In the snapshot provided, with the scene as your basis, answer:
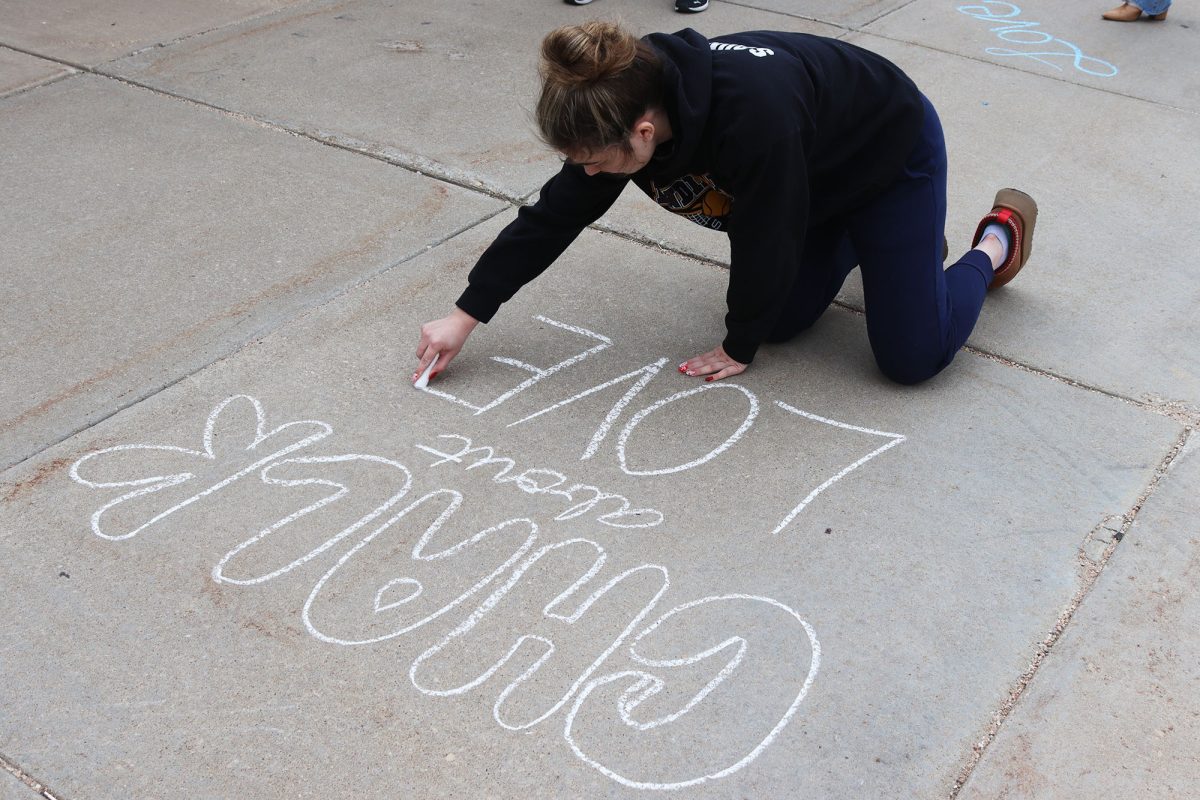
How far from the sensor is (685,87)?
2.50 metres

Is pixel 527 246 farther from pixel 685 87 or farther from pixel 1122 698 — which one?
pixel 1122 698

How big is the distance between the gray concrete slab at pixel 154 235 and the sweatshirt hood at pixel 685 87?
1344 mm

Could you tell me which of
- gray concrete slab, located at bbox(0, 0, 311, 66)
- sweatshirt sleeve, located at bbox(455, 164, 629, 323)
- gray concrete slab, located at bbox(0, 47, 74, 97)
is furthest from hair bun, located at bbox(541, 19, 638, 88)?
gray concrete slab, located at bbox(0, 0, 311, 66)

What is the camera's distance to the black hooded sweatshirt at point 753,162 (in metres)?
2.55

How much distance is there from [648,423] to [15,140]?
9.57 feet

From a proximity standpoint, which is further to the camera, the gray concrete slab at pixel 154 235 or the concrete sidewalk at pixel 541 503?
the gray concrete slab at pixel 154 235

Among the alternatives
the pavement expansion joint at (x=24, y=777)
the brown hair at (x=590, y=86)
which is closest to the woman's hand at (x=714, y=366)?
the brown hair at (x=590, y=86)

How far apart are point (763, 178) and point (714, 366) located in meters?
0.63

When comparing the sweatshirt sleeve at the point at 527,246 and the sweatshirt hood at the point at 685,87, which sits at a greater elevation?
the sweatshirt hood at the point at 685,87

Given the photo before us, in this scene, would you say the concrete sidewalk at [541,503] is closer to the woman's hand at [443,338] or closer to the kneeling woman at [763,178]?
the woman's hand at [443,338]

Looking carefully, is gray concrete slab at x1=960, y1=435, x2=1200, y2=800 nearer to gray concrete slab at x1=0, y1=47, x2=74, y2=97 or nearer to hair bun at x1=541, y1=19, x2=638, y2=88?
hair bun at x1=541, y1=19, x2=638, y2=88

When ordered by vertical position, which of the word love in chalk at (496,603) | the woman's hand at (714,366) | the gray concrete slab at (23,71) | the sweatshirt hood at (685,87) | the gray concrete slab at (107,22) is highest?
the sweatshirt hood at (685,87)

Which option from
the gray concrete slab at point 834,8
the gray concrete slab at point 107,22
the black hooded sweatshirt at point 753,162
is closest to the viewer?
the black hooded sweatshirt at point 753,162

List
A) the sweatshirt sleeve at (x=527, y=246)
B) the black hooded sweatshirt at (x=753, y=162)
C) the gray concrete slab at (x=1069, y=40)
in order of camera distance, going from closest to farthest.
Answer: the black hooded sweatshirt at (x=753, y=162), the sweatshirt sleeve at (x=527, y=246), the gray concrete slab at (x=1069, y=40)
